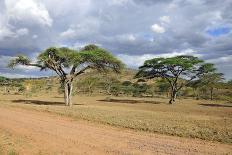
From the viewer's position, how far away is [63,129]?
1848 centimetres

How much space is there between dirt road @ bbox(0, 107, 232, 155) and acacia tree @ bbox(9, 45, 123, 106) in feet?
68.2

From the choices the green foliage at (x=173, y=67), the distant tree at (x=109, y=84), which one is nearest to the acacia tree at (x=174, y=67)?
the green foliage at (x=173, y=67)

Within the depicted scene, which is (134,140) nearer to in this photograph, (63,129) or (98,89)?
(63,129)

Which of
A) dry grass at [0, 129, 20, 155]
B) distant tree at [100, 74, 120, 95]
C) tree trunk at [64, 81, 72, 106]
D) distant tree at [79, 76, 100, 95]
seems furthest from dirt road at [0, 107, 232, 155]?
distant tree at [79, 76, 100, 95]

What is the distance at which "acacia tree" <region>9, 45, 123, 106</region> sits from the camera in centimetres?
3994

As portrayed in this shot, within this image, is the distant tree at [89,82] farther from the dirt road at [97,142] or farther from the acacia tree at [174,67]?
the dirt road at [97,142]

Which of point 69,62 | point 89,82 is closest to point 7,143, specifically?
point 69,62

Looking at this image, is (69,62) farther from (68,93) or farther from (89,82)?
(89,82)

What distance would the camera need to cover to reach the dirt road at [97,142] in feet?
43.8

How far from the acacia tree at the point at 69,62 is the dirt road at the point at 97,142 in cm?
2079

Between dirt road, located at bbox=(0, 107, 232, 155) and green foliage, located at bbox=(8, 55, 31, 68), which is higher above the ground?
green foliage, located at bbox=(8, 55, 31, 68)

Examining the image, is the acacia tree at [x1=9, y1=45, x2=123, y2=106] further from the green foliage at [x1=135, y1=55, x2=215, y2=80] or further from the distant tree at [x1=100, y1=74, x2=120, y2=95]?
the distant tree at [x1=100, y1=74, x2=120, y2=95]

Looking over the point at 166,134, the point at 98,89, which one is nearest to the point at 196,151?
the point at 166,134

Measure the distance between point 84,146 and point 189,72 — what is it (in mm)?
43242
